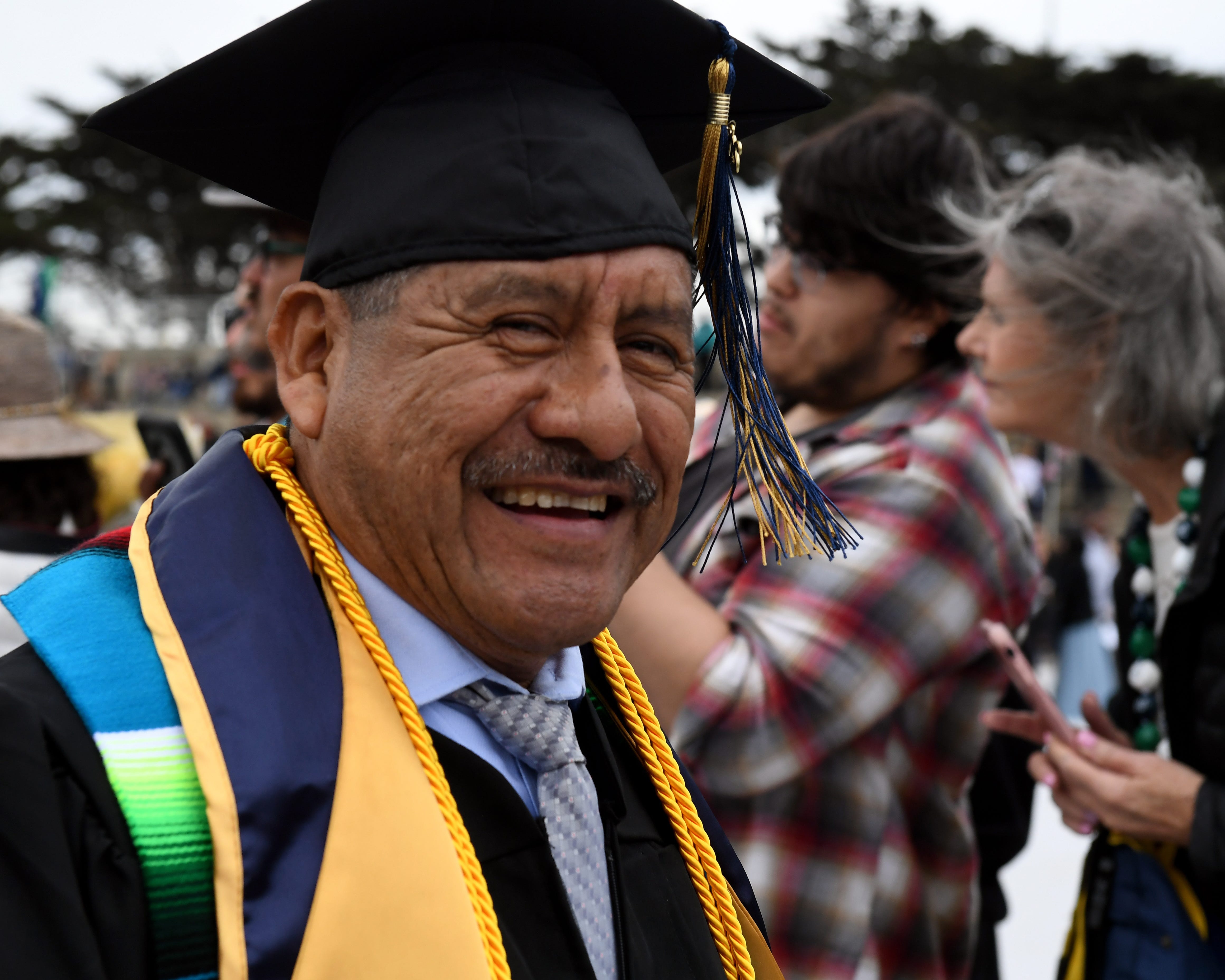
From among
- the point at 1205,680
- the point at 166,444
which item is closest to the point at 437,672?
the point at 1205,680

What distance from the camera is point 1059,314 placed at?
2.65m

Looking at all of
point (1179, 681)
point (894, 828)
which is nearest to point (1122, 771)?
point (1179, 681)

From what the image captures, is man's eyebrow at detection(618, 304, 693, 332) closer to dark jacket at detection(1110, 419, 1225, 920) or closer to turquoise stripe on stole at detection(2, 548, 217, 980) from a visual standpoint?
turquoise stripe on stole at detection(2, 548, 217, 980)

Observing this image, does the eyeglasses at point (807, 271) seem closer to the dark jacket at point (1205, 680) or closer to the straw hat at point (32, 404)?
the dark jacket at point (1205, 680)

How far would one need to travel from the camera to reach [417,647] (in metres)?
1.32

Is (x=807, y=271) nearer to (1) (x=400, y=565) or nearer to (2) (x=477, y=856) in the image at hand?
(1) (x=400, y=565)

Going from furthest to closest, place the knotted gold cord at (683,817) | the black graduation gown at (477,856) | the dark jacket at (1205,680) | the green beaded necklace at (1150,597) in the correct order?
the green beaded necklace at (1150,597) < the dark jacket at (1205,680) < the knotted gold cord at (683,817) < the black graduation gown at (477,856)

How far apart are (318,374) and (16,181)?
1337 inches

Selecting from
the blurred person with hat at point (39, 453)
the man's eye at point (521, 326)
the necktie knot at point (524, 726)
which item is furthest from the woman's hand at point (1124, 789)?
the blurred person with hat at point (39, 453)

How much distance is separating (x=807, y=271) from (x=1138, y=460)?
88cm

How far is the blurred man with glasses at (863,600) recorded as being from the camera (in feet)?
7.98

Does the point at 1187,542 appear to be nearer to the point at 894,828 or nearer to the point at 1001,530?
the point at 1001,530

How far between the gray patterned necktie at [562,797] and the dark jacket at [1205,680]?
56.1 inches

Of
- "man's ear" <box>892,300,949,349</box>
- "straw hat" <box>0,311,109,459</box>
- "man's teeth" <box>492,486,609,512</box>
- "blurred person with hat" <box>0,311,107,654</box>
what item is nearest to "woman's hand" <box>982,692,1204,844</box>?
"man's ear" <box>892,300,949,349</box>
